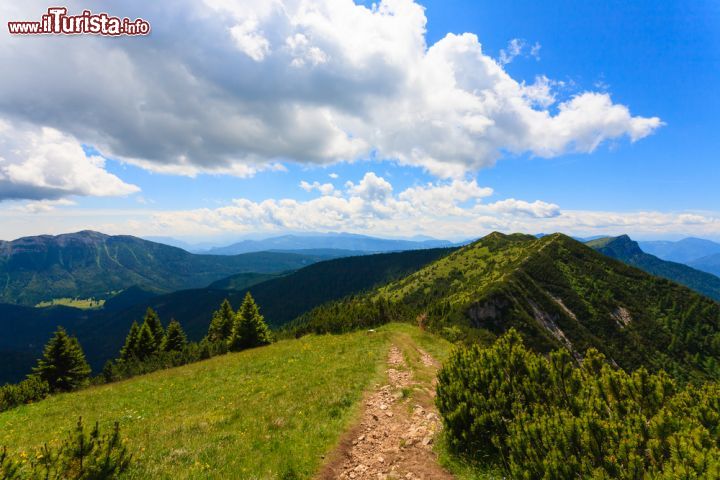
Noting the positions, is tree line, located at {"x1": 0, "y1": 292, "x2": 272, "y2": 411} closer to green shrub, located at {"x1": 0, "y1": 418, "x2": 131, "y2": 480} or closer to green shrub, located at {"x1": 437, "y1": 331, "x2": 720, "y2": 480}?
green shrub, located at {"x1": 0, "y1": 418, "x2": 131, "y2": 480}

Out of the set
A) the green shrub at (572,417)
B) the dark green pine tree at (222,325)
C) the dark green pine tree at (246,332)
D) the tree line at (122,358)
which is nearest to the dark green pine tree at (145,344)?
the tree line at (122,358)

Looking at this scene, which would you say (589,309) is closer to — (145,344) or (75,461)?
(145,344)

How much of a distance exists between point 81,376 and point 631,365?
17008 cm

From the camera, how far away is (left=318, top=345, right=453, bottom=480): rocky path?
35.9 feet

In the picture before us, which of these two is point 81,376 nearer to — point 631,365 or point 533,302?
point 533,302

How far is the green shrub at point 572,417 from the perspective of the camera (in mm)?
6887

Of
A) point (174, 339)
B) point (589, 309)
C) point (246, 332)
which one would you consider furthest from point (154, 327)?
point (589, 309)

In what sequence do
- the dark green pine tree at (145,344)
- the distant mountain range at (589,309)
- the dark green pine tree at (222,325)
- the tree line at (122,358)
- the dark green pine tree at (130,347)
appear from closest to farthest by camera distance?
the tree line at (122,358) → the dark green pine tree at (130,347) → the dark green pine tree at (145,344) → the dark green pine tree at (222,325) → the distant mountain range at (589,309)

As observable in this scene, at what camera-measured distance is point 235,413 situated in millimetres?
15805

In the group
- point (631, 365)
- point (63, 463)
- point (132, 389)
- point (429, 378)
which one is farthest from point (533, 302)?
point (63, 463)

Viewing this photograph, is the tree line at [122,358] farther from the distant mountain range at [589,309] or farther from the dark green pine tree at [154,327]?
the distant mountain range at [589,309]

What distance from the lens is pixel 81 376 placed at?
139 ft

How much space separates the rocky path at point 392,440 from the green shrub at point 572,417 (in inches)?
60.3

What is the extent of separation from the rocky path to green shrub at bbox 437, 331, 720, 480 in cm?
153
